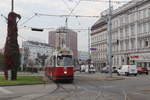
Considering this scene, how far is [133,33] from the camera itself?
82.8m

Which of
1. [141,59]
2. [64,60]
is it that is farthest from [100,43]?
[64,60]

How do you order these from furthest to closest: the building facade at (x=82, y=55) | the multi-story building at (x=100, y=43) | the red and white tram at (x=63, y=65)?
the building facade at (x=82, y=55) → the multi-story building at (x=100, y=43) → the red and white tram at (x=63, y=65)

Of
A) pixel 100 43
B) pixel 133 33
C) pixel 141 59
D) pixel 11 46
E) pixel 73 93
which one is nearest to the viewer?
pixel 73 93

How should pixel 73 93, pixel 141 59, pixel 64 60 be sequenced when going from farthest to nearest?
1. pixel 141 59
2. pixel 64 60
3. pixel 73 93

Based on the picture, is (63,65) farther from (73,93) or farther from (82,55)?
(82,55)

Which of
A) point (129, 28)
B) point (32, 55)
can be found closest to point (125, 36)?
point (129, 28)

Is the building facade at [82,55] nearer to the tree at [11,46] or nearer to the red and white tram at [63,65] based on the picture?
the tree at [11,46]

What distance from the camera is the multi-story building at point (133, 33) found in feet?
247

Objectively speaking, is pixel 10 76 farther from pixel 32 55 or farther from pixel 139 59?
pixel 32 55

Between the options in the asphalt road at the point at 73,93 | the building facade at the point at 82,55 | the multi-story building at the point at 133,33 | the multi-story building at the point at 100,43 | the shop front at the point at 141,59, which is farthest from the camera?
the building facade at the point at 82,55

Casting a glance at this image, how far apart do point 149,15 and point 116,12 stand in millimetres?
20695

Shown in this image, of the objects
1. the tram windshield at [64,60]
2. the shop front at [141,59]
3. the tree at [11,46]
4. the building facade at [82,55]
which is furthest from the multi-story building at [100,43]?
the tram windshield at [64,60]

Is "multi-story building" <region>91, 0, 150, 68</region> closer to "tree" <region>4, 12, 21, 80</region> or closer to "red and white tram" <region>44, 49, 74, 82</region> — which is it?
"tree" <region>4, 12, 21, 80</region>

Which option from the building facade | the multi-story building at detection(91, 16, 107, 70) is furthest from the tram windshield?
the building facade
